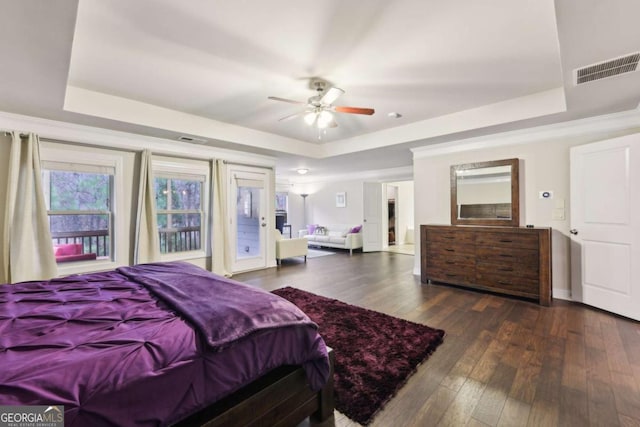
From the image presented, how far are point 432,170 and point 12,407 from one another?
518 cm

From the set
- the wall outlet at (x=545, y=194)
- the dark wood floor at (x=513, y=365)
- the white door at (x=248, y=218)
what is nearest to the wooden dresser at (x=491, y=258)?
the dark wood floor at (x=513, y=365)

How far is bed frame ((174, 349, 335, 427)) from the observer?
126 centimetres

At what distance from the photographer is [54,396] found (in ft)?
3.09

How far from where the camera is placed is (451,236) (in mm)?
4402

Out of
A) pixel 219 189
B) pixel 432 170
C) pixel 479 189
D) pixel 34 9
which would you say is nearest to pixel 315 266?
pixel 219 189

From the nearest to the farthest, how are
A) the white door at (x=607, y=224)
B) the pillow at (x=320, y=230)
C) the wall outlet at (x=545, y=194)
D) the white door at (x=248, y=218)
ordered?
the white door at (x=607, y=224) < the wall outlet at (x=545, y=194) < the white door at (x=248, y=218) < the pillow at (x=320, y=230)

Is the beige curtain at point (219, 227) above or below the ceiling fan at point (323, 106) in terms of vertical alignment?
below

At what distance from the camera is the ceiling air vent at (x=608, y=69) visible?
7.27 feet

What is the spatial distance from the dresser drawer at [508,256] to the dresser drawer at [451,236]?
17cm

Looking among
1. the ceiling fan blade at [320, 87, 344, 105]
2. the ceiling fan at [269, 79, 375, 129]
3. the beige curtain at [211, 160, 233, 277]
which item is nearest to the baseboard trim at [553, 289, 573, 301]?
the ceiling fan at [269, 79, 375, 129]

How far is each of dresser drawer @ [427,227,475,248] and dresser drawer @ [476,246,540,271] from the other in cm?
17

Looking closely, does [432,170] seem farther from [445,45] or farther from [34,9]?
[34,9]

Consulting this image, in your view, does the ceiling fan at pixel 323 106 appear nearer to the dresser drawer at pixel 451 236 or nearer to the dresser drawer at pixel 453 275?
the dresser drawer at pixel 451 236

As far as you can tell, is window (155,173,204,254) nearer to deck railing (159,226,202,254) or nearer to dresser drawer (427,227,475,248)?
deck railing (159,226,202,254)
